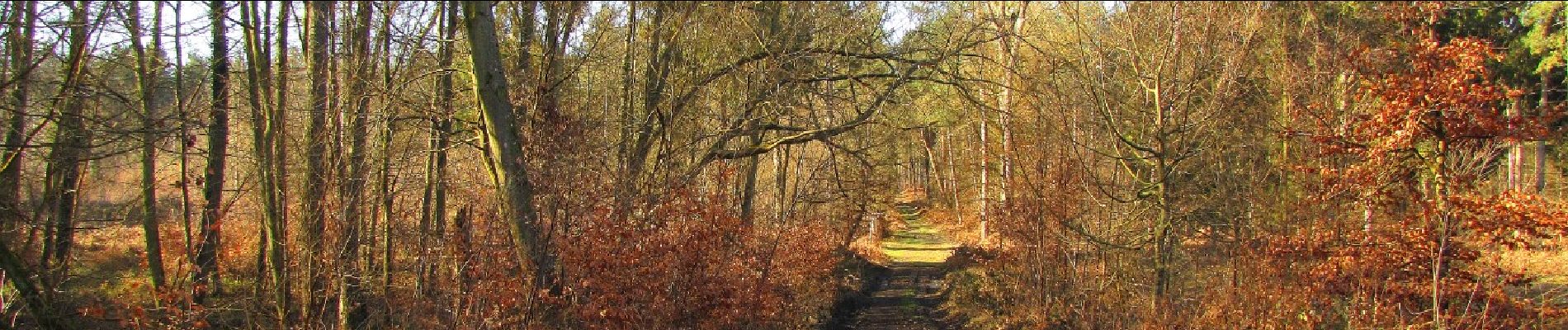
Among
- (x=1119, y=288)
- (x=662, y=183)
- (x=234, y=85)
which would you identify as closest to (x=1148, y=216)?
(x=1119, y=288)


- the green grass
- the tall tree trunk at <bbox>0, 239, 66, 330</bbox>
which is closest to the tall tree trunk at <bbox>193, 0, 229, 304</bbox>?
the tall tree trunk at <bbox>0, 239, 66, 330</bbox>

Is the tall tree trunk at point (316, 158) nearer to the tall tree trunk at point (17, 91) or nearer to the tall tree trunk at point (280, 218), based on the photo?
the tall tree trunk at point (280, 218)

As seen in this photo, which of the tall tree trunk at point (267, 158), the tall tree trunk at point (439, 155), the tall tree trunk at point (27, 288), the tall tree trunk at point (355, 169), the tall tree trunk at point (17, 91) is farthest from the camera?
the tall tree trunk at point (267, 158)

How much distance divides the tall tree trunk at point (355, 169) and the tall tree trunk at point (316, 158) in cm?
17

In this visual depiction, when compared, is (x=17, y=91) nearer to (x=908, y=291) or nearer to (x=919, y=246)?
(x=908, y=291)

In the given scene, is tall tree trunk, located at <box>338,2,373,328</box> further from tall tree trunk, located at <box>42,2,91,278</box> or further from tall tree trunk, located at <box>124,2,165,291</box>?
tall tree trunk, located at <box>42,2,91,278</box>

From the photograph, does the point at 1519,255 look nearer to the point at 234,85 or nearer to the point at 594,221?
the point at 594,221

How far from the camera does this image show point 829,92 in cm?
1137

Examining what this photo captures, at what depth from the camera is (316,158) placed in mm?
8711

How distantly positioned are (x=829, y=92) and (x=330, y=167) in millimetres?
5507

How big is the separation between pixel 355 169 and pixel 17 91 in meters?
2.47

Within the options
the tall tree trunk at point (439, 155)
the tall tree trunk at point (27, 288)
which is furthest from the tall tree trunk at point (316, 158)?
the tall tree trunk at point (27, 288)

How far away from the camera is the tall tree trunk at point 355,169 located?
25.2 feet

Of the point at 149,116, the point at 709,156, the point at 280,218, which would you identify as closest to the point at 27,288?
the point at 280,218
